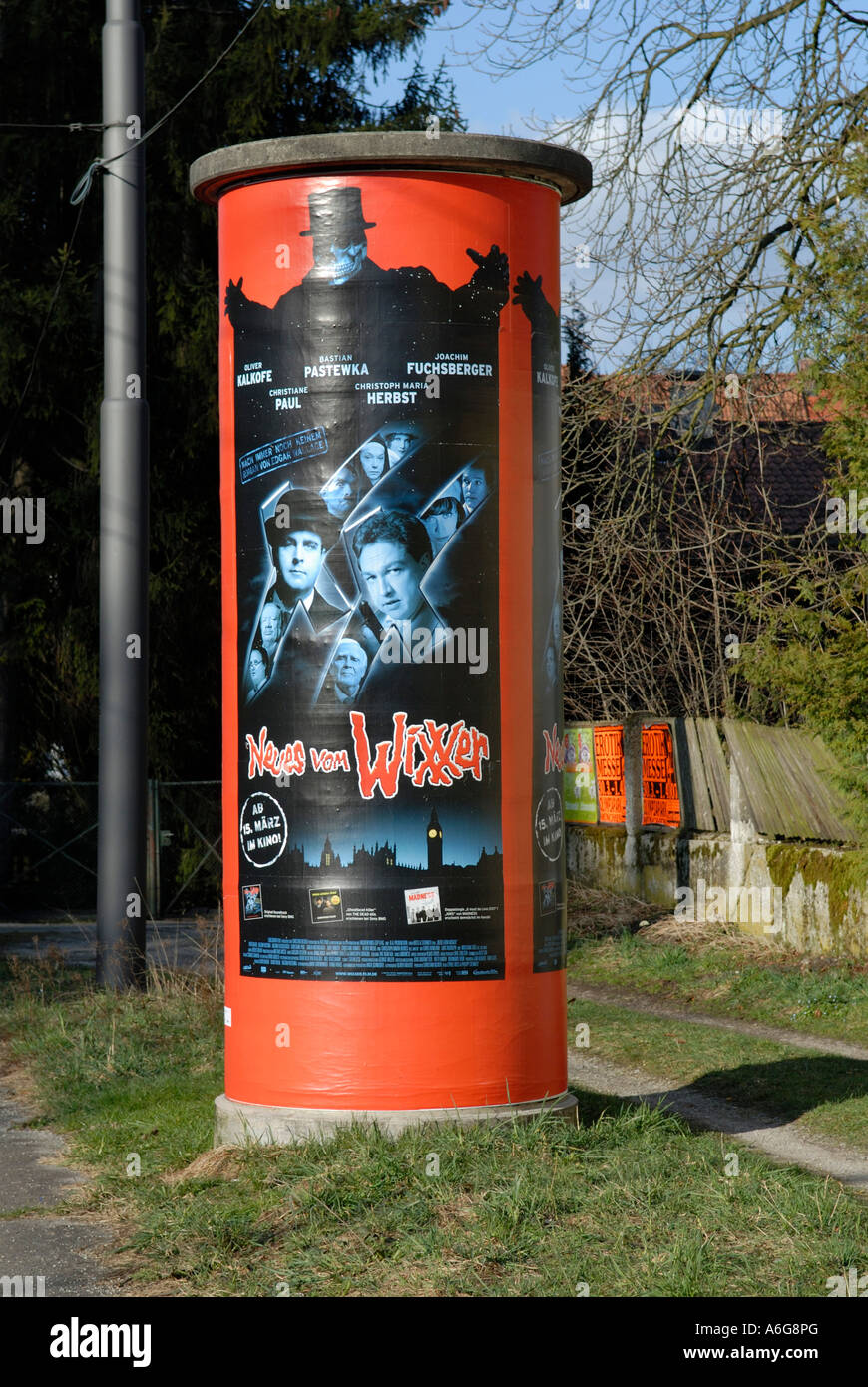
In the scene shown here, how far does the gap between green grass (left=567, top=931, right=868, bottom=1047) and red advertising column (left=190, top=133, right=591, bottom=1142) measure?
472 cm

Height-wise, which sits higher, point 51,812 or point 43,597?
point 43,597

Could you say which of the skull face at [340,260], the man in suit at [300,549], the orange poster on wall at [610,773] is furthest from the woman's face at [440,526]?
the orange poster on wall at [610,773]

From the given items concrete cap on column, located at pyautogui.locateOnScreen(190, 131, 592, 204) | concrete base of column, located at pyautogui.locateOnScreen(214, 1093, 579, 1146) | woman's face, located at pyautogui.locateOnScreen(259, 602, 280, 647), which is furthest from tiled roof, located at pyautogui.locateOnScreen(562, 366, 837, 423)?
concrete base of column, located at pyautogui.locateOnScreen(214, 1093, 579, 1146)

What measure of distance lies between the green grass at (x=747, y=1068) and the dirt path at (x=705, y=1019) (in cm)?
19

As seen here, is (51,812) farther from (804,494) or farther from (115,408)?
(804,494)

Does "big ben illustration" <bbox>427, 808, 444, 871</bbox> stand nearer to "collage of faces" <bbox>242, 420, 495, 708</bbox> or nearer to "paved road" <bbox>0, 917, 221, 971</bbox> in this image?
Result: "collage of faces" <bbox>242, 420, 495, 708</bbox>

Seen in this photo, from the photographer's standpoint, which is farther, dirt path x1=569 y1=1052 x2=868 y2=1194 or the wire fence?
the wire fence

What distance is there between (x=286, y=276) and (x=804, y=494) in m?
18.6

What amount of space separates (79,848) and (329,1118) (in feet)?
47.1

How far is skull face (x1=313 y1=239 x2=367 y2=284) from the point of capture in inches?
286

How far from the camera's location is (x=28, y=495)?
20109 millimetres

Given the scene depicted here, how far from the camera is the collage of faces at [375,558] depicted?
7.21 metres

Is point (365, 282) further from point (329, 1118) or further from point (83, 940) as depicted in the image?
point (83, 940)

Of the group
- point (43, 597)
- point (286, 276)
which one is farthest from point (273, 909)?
point (43, 597)
